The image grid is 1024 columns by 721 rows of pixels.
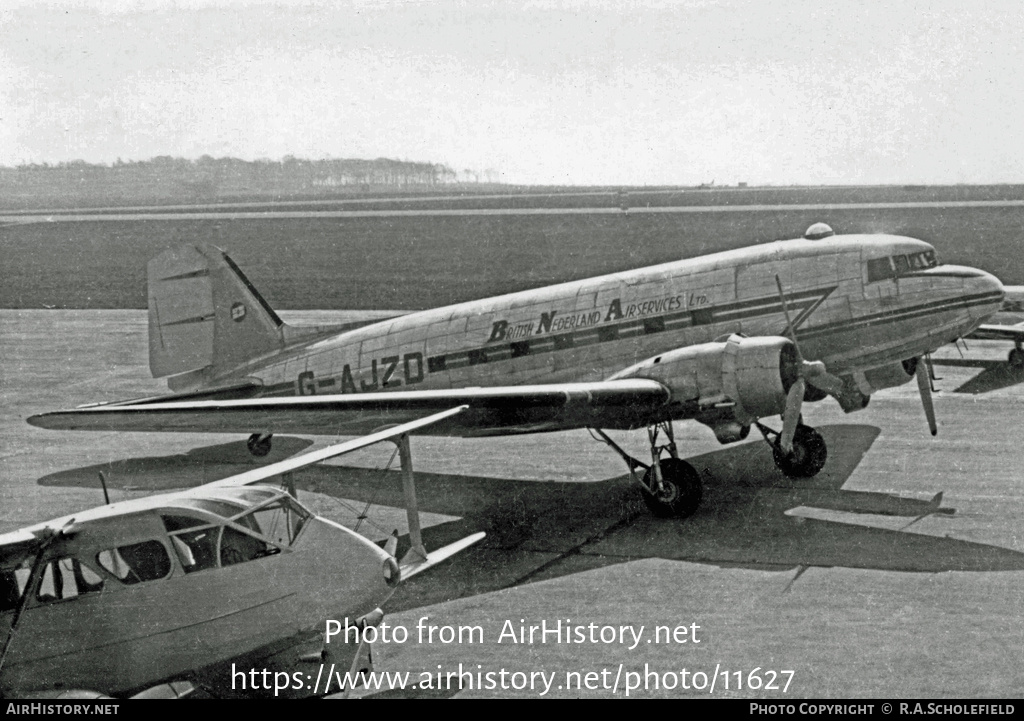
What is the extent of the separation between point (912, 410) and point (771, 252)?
8.39 metres

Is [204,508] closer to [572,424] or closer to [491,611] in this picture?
[491,611]

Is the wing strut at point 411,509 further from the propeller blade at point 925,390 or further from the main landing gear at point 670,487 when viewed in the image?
the propeller blade at point 925,390

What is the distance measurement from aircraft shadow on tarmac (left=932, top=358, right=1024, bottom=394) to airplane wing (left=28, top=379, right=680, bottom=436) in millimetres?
13568

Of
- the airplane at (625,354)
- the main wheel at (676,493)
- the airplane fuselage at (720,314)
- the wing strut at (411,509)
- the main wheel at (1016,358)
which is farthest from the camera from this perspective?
the main wheel at (1016,358)

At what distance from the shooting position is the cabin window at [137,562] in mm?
10305

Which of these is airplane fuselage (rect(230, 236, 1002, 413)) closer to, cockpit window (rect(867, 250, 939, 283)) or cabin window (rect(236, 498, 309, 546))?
cockpit window (rect(867, 250, 939, 283))

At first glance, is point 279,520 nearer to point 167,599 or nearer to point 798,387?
point 167,599

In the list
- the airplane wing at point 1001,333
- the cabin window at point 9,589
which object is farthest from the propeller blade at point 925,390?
the cabin window at point 9,589

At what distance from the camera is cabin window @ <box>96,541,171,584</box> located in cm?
1030

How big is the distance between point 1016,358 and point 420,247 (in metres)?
59.7

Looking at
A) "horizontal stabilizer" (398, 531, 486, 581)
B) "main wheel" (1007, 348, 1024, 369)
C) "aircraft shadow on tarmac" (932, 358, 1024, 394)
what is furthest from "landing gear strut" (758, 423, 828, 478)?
"main wheel" (1007, 348, 1024, 369)

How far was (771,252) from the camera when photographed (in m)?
19.3

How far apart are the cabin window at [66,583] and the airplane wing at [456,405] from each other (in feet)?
15.9
